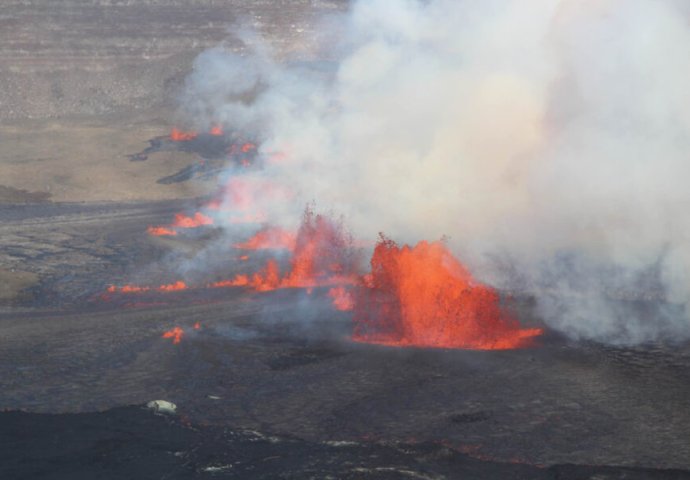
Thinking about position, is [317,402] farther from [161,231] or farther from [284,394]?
[161,231]

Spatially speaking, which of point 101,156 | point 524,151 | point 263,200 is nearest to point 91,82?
point 101,156

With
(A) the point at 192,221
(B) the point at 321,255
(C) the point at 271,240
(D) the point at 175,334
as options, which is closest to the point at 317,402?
(D) the point at 175,334

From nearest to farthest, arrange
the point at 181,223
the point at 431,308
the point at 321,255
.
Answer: the point at 431,308
the point at 321,255
the point at 181,223

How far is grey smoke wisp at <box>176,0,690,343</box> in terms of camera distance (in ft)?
51.2

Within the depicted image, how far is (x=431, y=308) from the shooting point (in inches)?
631

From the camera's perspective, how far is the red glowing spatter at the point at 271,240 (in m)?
26.8

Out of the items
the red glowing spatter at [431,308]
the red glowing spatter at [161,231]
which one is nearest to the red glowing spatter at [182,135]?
the red glowing spatter at [161,231]

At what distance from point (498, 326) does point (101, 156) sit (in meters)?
39.4

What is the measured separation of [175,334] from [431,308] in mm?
4791

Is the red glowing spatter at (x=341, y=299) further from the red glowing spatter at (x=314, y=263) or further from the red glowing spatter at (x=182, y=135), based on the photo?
the red glowing spatter at (x=182, y=135)

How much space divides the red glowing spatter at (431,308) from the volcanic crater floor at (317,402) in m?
0.57

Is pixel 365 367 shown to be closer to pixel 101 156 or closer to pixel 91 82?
pixel 101 156

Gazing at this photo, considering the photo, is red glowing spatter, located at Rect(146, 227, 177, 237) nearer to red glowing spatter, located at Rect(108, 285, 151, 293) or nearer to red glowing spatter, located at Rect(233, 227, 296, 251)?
red glowing spatter, located at Rect(233, 227, 296, 251)

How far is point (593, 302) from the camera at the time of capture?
16.4m
